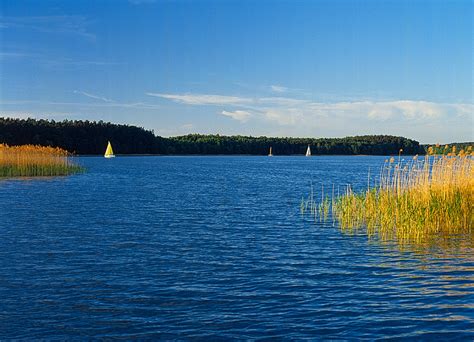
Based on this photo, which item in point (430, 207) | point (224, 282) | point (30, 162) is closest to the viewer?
point (224, 282)

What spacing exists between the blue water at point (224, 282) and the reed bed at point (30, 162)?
104ft

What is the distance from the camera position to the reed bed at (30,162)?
182 ft

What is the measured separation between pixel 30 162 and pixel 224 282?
47.9m

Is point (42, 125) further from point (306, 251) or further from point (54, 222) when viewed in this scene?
point (306, 251)

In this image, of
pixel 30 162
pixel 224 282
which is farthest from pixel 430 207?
pixel 30 162

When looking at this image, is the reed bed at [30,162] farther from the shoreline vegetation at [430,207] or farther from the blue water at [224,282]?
the shoreline vegetation at [430,207]

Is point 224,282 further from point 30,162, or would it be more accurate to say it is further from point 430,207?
point 30,162

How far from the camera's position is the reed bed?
182ft

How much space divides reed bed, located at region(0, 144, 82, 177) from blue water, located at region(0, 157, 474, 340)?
31756 millimetres

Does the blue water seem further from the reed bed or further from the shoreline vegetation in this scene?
the reed bed

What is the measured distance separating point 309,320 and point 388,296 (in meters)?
2.78

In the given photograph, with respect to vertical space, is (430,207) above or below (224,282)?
above

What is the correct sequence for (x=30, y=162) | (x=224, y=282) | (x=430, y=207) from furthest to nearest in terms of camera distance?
(x=30, y=162)
(x=430, y=207)
(x=224, y=282)

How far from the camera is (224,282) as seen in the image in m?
14.1
